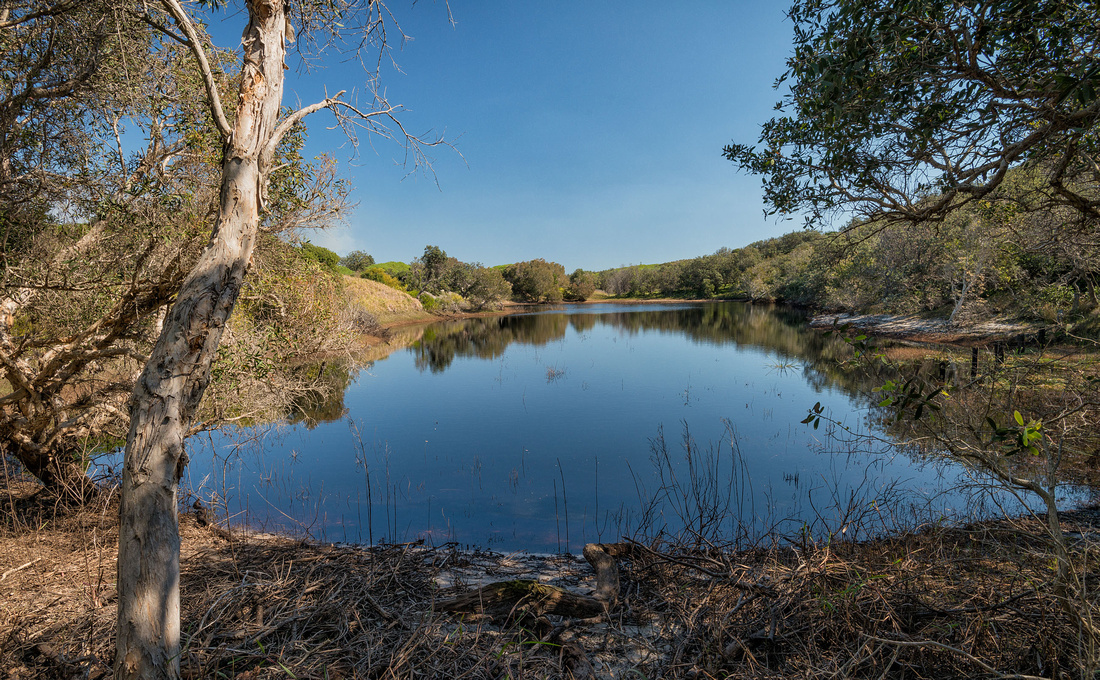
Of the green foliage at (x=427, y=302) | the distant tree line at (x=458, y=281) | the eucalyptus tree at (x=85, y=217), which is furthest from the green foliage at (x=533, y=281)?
the eucalyptus tree at (x=85, y=217)

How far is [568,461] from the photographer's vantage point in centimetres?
905

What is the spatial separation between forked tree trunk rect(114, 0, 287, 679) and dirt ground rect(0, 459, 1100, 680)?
59 cm

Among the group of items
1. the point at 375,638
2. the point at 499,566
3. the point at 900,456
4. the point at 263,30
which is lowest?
the point at 900,456

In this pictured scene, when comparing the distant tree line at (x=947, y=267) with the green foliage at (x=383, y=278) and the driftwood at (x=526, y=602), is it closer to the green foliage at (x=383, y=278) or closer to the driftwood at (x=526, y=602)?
the driftwood at (x=526, y=602)

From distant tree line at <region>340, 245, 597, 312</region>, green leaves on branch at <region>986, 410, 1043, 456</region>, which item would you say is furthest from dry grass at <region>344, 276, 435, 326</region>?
green leaves on branch at <region>986, 410, 1043, 456</region>

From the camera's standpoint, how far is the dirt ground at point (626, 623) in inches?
90.4

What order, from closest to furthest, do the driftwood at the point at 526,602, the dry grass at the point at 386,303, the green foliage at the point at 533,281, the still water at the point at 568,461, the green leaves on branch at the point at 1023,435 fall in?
the green leaves on branch at the point at 1023,435
the driftwood at the point at 526,602
the still water at the point at 568,461
the dry grass at the point at 386,303
the green foliage at the point at 533,281

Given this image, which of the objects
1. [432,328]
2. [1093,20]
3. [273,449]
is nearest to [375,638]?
[1093,20]

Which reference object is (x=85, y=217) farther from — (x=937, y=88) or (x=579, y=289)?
(x=579, y=289)

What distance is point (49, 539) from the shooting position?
4.55 m

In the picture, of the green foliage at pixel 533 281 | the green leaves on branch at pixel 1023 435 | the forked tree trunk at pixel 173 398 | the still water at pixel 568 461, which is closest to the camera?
the forked tree trunk at pixel 173 398

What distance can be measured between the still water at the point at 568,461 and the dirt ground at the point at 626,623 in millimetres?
1412

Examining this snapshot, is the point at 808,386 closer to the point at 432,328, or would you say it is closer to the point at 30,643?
the point at 30,643

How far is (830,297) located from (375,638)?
40.6 metres
